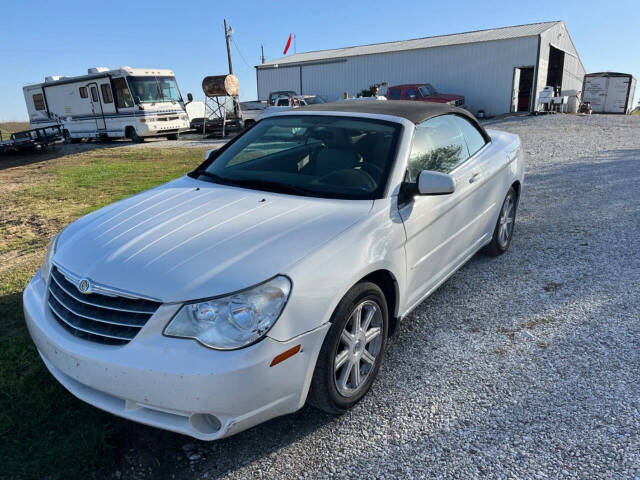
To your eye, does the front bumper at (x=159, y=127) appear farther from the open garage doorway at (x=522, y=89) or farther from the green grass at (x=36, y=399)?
the open garage doorway at (x=522, y=89)

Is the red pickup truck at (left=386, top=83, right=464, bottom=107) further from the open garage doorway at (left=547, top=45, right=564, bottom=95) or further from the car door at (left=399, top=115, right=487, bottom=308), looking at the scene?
the car door at (left=399, top=115, right=487, bottom=308)

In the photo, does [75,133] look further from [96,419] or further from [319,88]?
[96,419]

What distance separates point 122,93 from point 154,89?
1227mm

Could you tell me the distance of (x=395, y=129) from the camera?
10.3 ft

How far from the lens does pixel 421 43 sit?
90.0 feet

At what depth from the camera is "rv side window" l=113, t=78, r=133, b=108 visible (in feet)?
58.1

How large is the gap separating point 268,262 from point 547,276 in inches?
122

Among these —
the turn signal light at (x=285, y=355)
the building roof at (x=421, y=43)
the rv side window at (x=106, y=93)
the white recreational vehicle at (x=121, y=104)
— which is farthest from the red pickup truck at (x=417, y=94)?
the turn signal light at (x=285, y=355)

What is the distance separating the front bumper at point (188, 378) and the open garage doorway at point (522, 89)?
24.9 m

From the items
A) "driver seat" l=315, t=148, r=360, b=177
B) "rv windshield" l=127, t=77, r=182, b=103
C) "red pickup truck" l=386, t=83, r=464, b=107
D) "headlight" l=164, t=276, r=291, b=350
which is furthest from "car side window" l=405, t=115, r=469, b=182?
"red pickup truck" l=386, t=83, r=464, b=107

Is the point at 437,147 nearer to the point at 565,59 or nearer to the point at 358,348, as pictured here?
the point at 358,348

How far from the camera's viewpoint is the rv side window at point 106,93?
18422 mm

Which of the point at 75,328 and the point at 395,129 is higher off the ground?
the point at 395,129

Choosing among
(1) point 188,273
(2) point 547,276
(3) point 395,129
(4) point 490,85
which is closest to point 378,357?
(1) point 188,273
